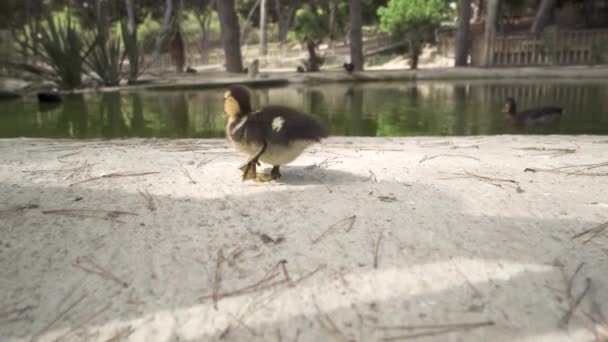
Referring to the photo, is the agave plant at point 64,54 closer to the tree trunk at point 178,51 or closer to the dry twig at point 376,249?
the tree trunk at point 178,51

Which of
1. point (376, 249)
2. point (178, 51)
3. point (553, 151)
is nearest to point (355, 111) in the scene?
point (553, 151)

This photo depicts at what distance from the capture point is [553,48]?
69.7 feet

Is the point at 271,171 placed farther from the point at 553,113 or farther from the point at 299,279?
the point at 553,113

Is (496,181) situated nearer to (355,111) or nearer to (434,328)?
(434,328)

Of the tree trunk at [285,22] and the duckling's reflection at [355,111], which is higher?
the tree trunk at [285,22]

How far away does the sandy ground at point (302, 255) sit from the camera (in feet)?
5.44

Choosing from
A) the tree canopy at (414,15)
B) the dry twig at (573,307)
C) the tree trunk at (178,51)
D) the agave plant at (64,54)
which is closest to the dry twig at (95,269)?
the dry twig at (573,307)

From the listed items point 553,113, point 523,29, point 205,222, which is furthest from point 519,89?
point 523,29

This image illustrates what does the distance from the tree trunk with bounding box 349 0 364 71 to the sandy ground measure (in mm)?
18483

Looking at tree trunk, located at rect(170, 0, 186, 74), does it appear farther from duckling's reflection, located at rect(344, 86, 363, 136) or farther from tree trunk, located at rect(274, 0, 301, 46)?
tree trunk, located at rect(274, 0, 301, 46)

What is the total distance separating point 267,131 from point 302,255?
4.10 feet

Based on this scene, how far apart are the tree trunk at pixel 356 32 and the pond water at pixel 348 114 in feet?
30.6

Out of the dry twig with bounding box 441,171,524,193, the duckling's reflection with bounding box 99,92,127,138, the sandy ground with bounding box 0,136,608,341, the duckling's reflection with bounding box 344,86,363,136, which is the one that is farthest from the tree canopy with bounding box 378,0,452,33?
the sandy ground with bounding box 0,136,608,341

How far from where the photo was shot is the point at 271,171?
3514 millimetres
